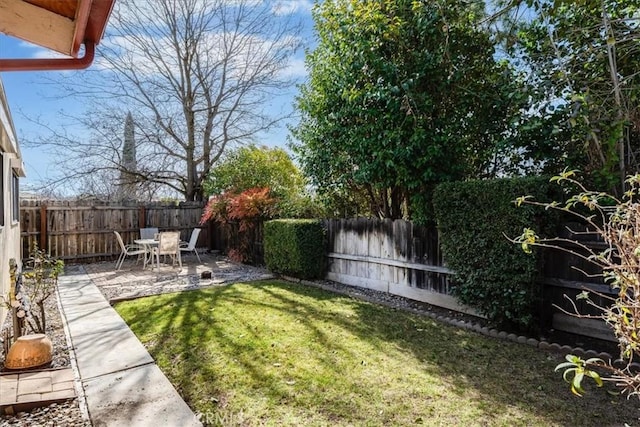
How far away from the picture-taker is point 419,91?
550 cm

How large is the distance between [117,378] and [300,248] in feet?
14.4

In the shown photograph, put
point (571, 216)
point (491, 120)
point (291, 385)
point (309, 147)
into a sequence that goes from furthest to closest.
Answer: point (309, 147), point (491, 120), point (571, 216), point (291, 385)

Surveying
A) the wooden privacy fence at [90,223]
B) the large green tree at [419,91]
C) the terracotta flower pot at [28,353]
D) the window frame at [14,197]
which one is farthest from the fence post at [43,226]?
the large green tree at [419,91]

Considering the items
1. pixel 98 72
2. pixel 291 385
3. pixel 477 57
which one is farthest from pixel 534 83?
pixel 98 72

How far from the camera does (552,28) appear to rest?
4672 millimetres

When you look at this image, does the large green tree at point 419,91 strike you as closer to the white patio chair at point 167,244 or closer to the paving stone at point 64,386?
the paving stone at point 64,386

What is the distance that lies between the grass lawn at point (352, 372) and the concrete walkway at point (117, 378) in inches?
5.6

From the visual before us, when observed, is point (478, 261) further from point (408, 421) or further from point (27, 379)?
point (27, 379)

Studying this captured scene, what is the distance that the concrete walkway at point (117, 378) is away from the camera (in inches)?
104

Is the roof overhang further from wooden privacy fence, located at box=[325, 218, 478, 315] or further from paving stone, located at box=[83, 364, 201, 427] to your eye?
wooden privacy fence, located at box=[325, 218, 478, 315]

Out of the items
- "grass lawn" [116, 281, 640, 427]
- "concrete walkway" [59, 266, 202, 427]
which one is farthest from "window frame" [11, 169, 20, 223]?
"grass lawn" [116, 281, 640, 427]

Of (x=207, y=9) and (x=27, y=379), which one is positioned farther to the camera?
(x=207, y=9)

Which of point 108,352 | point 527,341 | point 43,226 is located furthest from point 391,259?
point 43,226

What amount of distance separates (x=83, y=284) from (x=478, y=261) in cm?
716
